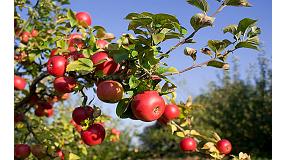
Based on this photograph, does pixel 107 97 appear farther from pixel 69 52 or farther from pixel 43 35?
pixel 43 35

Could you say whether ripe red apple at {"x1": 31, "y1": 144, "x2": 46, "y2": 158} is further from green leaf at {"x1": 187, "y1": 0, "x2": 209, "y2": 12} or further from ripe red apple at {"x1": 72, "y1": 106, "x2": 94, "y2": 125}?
green leaf at {"x1": 187, "y1": 0, "x2": 209, "y2": 12}

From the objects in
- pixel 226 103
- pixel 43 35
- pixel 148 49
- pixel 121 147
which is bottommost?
pixel 121 147

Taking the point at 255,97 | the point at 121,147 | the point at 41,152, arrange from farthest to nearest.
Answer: the point at 255,97
the point at 121,147
the point at 41,152

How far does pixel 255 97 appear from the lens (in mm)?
10578

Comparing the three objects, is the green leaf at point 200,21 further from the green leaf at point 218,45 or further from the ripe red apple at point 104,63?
the ripe red apple at point 104,63

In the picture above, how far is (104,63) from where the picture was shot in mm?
1449

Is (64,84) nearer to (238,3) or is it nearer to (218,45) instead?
(218,45)

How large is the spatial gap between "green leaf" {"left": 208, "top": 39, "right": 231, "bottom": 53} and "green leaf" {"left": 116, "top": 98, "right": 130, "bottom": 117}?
1.13 feet

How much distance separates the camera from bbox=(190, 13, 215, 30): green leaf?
1298mm

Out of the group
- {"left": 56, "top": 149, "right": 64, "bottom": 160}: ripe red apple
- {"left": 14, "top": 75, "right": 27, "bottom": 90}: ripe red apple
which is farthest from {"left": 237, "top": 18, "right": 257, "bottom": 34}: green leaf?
{"left": 14, "top": 75, "right": 27, "bottom": 90}: ripe red apple

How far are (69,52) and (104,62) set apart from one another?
0.35 m

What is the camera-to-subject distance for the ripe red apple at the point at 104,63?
1436 millimetres

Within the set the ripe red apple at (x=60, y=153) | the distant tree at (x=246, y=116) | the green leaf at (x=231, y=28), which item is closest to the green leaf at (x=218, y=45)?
the green leaf at (x=231, y=28)
